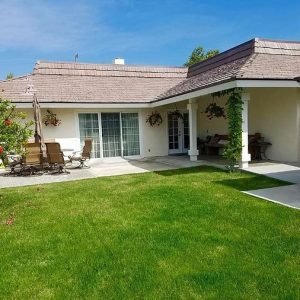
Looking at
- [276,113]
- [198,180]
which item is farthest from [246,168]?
[276,113]

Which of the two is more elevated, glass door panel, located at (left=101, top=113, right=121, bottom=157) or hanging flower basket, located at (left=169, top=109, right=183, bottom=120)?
hanging flower basket, located at (left=169, top=109, right=183, bottom=120)

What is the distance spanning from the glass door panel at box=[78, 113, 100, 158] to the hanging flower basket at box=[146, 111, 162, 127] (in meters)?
2.70

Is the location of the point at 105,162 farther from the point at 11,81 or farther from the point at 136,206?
the point at 136,206

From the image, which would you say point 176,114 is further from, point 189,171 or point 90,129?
point 189,171

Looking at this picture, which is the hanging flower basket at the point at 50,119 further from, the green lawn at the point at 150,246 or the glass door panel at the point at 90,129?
the green lawn at the point at 150,246

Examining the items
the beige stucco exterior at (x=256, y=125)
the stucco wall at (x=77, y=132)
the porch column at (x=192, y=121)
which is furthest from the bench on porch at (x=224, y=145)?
the stucco wall at (x=77, y=132)

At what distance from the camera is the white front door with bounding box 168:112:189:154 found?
16.8m

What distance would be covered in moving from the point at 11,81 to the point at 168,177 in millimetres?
9566

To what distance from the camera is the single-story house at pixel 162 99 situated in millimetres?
11258

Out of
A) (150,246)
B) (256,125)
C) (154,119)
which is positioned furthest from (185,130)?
(150,246)

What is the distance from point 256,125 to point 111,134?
6717 millimetres

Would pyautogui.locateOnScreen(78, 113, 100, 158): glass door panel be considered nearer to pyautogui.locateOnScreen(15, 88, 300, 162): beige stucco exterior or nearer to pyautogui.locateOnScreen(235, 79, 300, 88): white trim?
pyautogui.locateOnScreen(15, 88, 300, 162): beige stucco exterior

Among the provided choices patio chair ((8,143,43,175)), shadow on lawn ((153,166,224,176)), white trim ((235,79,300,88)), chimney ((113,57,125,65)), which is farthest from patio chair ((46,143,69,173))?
chimney ((113,57,125,65))

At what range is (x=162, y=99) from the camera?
1427 cm
